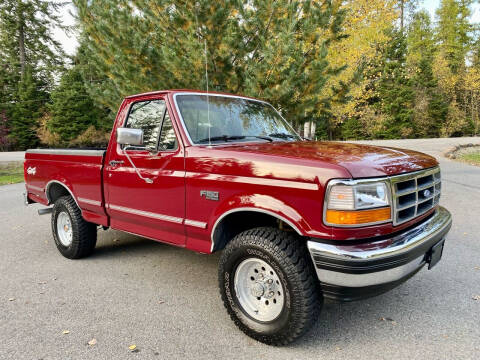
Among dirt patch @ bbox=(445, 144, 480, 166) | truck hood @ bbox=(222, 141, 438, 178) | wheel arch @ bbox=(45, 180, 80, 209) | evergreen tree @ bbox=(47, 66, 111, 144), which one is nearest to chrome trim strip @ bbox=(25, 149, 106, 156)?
wheel arch @ bbox=(45, 180, 80, 209)

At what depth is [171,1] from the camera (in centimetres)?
826

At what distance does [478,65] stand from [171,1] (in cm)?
4147

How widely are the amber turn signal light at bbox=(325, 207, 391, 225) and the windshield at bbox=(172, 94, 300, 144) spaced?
1.42 meters

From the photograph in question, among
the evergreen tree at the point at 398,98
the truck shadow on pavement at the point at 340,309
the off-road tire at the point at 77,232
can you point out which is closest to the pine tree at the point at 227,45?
the off-road tire at the point at 77,232

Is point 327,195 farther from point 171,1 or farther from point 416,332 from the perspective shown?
point 171,1

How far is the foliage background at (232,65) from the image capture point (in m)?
8.20

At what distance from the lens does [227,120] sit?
12.0 ft

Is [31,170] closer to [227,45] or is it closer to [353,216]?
[353,216]

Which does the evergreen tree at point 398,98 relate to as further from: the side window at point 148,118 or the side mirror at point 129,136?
the side mirror at point 129,136

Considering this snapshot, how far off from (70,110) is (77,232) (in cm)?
2966

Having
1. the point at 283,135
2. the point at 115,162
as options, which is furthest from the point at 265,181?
the point at 115,162

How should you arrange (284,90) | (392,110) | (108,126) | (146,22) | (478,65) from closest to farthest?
(284,90) → (146,22) → (108,126) → (392,110) → (478,65)

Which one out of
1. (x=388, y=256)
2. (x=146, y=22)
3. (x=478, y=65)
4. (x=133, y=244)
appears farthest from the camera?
(x=478, y=65)

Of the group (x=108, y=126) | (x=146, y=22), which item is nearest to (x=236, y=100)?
(x=146, y=22)
